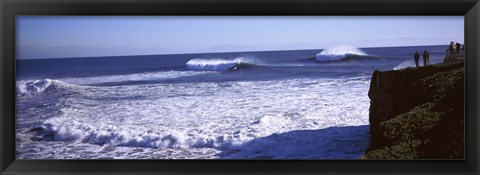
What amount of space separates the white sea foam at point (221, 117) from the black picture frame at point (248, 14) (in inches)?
7.7

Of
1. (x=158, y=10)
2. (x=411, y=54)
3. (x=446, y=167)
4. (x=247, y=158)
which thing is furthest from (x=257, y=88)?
(x=446, y=167)

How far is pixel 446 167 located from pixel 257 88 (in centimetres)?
133

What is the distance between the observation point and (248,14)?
310 cm

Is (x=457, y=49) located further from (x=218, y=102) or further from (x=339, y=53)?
(x=218, y=102)

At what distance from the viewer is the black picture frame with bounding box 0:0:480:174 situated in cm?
305

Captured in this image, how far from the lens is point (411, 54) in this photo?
11.1ft

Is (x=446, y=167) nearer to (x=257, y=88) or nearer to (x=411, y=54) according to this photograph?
(x=411, y=54)

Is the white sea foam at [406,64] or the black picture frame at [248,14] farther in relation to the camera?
the white sea foam at [406,64]

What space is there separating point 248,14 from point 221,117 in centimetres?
76

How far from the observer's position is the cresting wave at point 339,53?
3400mm

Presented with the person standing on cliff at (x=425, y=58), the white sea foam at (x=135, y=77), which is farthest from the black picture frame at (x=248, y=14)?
the white sea foam at (x=135, y=77)

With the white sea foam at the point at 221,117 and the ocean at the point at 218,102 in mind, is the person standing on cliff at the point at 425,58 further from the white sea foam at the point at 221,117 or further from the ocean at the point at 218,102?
the white sea foam at the point at 221,117

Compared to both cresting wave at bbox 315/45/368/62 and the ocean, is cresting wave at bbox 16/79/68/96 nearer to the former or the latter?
the ocean
